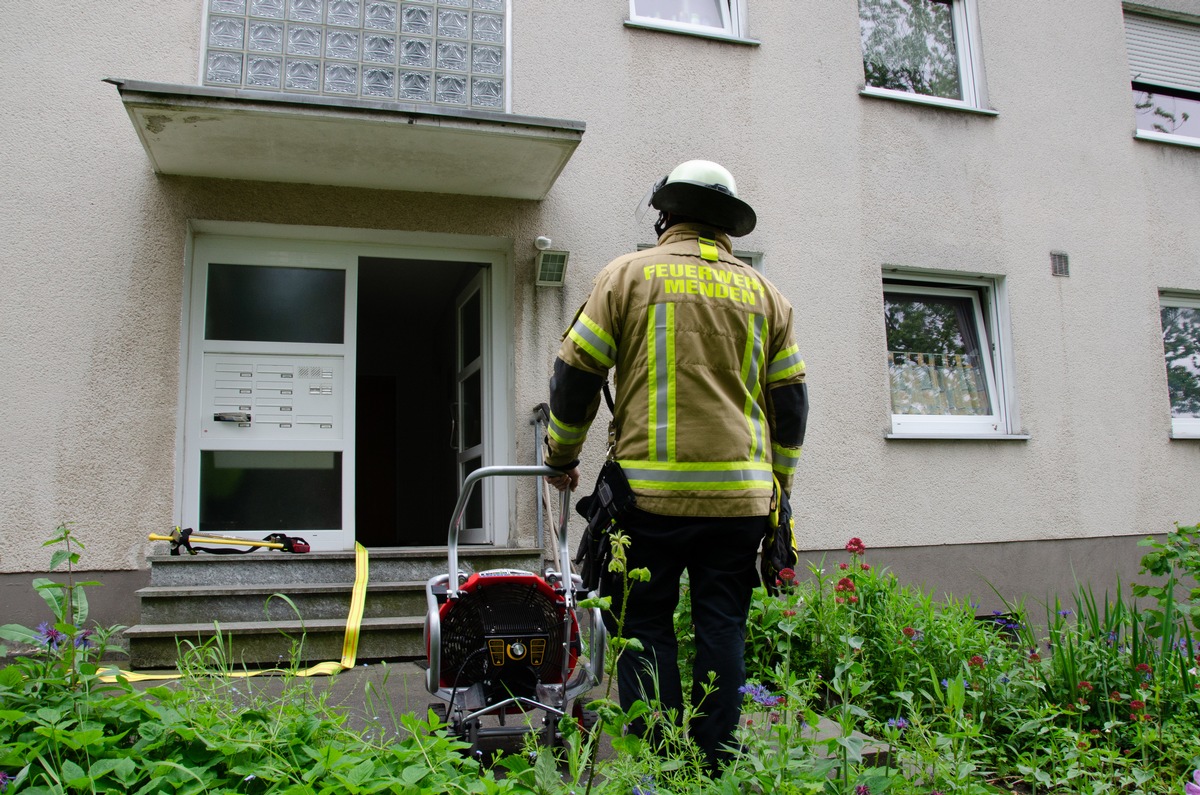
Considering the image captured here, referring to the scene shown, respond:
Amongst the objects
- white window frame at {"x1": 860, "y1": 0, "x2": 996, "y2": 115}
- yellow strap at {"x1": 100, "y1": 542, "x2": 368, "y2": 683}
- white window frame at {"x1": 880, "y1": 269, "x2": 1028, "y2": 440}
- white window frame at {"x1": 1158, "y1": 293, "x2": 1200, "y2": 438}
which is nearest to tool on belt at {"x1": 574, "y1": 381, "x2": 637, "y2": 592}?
yellow strap at {"x1": 100, "y1": 542, "x2": 368, "y2": 683}

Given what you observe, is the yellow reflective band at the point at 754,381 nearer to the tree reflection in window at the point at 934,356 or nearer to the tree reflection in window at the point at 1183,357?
the tree reflection in window at the point at 934,356

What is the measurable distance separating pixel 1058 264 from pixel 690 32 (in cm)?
346

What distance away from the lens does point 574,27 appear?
6.11 meters

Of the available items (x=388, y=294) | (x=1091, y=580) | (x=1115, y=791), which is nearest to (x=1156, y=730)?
(x=1115, y=791)

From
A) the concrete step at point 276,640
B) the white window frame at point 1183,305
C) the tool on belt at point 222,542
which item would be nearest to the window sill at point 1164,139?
the white window frame at point 1183,305

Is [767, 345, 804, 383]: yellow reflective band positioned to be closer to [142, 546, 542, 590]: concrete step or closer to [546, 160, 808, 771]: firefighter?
[546, 160, 808, 771]: firefighter

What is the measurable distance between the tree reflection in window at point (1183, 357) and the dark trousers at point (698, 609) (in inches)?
269

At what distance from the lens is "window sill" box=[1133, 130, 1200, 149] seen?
7539 millimetres

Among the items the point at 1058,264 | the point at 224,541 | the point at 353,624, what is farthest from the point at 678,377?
the point at 1058,264

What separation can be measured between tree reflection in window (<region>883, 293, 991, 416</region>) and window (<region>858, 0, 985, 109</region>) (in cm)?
168

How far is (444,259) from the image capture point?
600cm

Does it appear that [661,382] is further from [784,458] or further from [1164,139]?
[1164,139]

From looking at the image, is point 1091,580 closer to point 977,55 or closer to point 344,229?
point 977,55

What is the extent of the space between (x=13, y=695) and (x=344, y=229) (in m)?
3.91
